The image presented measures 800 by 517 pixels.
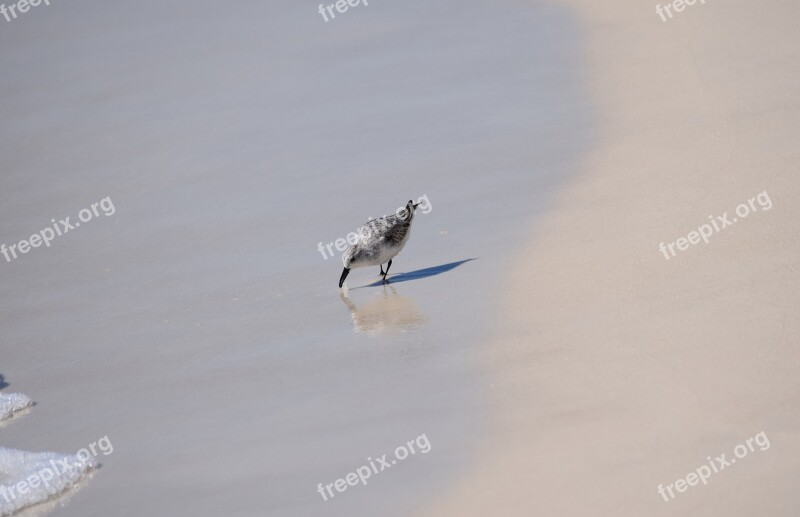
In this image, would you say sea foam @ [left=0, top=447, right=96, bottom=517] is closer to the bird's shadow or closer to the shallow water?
the shallow water

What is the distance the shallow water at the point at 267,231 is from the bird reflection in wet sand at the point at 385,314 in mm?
33

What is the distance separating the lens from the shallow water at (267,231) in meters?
7.21

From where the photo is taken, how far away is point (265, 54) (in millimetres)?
16828

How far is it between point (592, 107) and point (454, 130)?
1.55 m

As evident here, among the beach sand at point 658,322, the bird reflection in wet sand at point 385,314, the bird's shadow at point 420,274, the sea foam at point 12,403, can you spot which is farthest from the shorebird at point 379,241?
the sea foam at point 12,403

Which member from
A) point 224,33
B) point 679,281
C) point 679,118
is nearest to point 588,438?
point 679,281

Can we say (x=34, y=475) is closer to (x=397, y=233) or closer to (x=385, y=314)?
(x=385, y=314)

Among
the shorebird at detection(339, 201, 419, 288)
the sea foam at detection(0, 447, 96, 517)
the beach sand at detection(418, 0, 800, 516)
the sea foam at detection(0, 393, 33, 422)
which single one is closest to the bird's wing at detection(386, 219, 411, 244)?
the shorebird at detection(339, 201, 419, 288)

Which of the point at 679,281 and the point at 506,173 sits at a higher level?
the point at 506,173

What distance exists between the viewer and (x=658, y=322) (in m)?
7.87

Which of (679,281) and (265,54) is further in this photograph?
(265,54)

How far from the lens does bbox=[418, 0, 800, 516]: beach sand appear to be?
20.4ft

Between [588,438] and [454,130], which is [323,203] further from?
[588,438]

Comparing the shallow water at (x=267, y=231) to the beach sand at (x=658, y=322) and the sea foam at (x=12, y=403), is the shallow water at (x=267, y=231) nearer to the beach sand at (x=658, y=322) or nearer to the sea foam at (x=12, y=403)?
the sea foam at (x=12, y=403)
